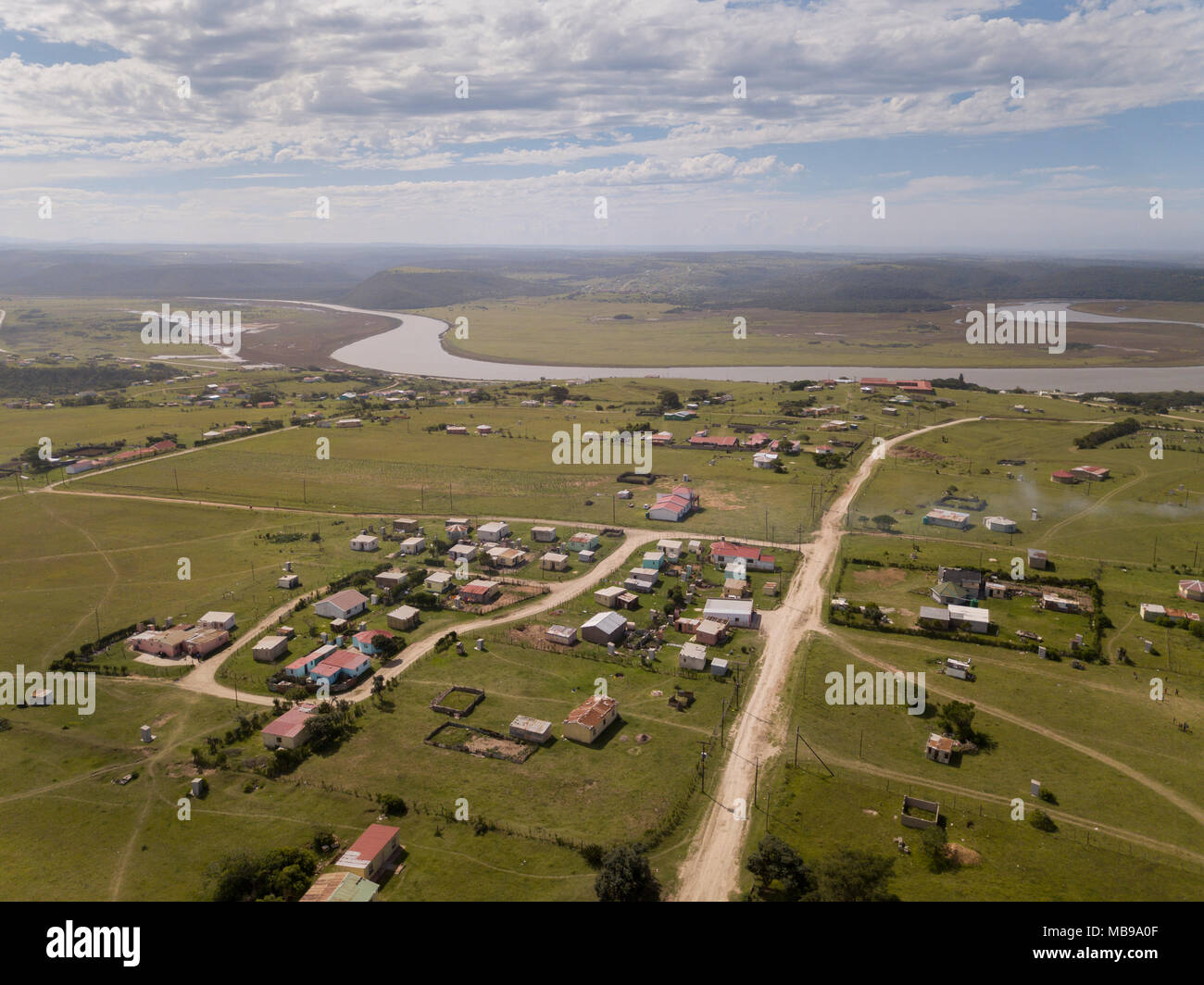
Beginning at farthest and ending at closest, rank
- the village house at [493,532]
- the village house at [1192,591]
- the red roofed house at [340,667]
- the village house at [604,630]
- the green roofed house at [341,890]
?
1. the village house at [493,532]
2. the village house at [1192,591]
3. the village house at [604,630]
4. the red roofed house at [340,667]
5. the green roofed house at [341,890]

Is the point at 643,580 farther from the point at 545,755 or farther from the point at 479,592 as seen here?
the point at 545,755

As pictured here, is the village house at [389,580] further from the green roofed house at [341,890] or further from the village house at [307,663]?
the green roofed house at [341,890]

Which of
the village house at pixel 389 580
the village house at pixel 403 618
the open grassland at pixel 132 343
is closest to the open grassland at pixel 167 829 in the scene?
the village house at pixel 403 618

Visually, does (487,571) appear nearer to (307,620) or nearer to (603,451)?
(307,620)

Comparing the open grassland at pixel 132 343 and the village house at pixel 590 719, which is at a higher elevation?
the open grassland at pixel 132 343

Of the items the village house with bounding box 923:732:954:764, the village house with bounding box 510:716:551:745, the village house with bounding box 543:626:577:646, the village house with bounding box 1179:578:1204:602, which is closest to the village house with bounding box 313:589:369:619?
the village house with bounding box 543:626:577:646
